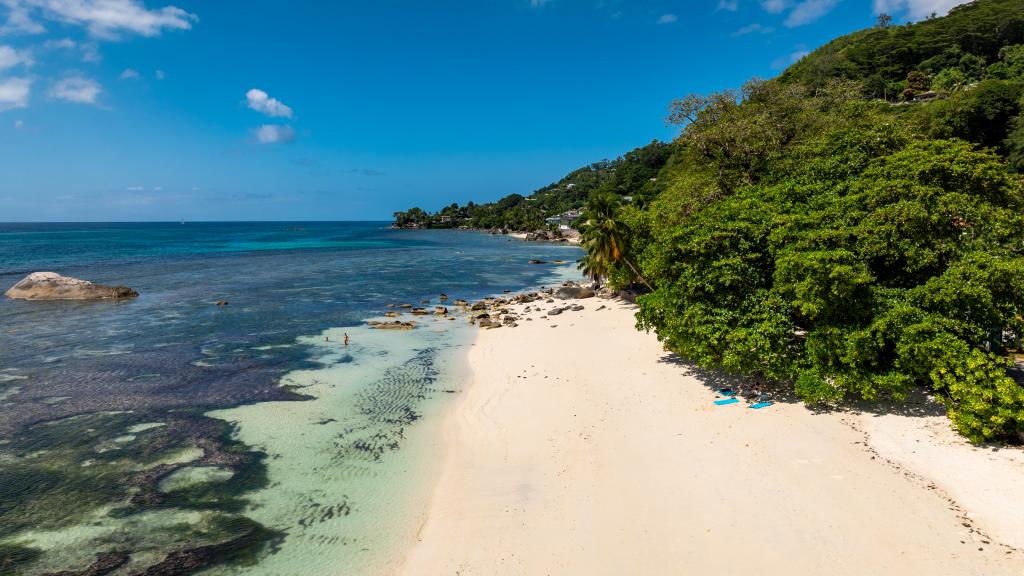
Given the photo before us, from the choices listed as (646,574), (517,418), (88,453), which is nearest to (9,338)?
(88,453)

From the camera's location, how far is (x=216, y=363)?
2617cm

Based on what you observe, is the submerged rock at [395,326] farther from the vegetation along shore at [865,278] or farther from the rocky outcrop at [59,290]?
the rocky outcrop at [59,290]

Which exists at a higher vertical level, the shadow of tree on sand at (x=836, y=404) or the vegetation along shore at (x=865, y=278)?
the vegetation along shore at (x=865, y=278)

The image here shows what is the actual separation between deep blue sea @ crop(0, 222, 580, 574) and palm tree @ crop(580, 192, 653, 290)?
1525 centimetres

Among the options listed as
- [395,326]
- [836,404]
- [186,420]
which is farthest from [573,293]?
[186,420]

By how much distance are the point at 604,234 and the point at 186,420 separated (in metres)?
30.9

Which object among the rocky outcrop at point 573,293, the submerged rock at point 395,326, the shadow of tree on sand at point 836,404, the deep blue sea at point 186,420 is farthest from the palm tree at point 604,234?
the shadow of tree on sand at point 836,404

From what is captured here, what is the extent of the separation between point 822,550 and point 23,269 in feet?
320

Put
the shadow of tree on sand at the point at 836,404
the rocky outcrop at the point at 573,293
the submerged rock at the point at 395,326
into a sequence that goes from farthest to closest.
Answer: the rocky outcrop at the point at 573,293 → the submerged rock at the point at 395,326 → the shadow of tree on sand at the point at 836,404

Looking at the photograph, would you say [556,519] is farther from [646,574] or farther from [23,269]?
[23,269]

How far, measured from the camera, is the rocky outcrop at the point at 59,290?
146ft

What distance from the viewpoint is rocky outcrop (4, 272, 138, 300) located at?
44.6 meters

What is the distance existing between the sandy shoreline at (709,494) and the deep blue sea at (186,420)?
3.07 meters

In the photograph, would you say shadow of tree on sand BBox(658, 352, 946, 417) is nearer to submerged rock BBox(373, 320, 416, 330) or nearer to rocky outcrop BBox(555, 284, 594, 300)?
submerged rock BBox(373, 320, 416, 330)
